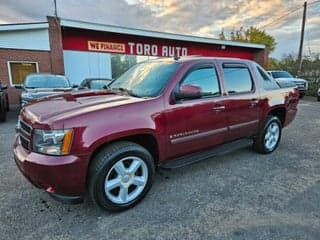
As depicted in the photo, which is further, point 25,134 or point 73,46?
point 73,46

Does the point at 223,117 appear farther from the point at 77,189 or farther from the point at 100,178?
the point at 77,189

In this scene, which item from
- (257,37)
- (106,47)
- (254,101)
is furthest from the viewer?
(257,37)

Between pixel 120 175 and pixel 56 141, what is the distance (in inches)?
33.5

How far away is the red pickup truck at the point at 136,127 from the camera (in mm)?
2516

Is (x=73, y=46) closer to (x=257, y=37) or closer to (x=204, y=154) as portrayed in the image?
(x=204, y=154)

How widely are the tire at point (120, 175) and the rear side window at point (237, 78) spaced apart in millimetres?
1891

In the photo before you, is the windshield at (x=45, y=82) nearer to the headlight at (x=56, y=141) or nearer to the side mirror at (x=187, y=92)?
the side mirror at (x=187, y=92)

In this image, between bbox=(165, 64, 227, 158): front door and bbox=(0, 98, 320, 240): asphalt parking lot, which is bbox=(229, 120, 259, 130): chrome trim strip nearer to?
bbox=(165, 64, 227, 158): front door

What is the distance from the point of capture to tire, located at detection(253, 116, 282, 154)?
4.79 meters

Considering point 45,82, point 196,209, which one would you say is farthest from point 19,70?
point 196,209

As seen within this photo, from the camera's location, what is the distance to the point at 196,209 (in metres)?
3.00

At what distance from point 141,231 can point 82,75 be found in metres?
13.5

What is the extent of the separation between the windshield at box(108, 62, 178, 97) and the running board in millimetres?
979

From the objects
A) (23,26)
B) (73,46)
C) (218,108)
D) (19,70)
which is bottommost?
(218,108)
